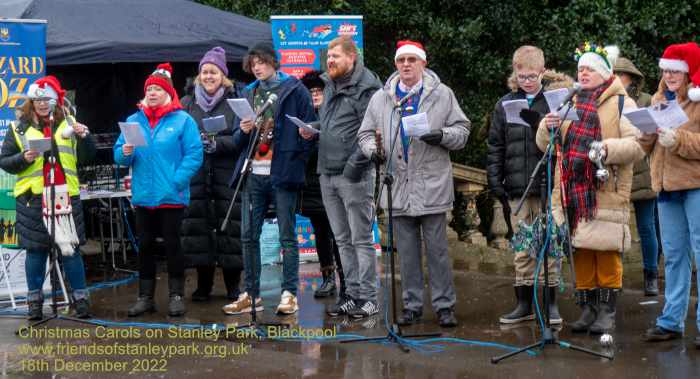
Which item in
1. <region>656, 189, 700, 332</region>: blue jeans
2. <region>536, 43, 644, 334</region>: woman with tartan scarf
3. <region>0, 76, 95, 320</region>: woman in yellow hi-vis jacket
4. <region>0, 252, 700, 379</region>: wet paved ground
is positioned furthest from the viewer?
<region>0, 76, 95, 320</region>: woman in yellow hi-vis jacket

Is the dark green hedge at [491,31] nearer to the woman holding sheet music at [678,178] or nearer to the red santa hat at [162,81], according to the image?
the red santa hat at [162,81]

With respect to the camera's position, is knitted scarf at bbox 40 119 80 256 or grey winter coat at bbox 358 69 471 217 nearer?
grey winter coat at bbox 358 69 471 217

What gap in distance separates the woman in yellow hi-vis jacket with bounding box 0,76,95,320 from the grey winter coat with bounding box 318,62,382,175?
195 centimetres

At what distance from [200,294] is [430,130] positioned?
290 centimetres

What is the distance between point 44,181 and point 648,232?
5.02 metres

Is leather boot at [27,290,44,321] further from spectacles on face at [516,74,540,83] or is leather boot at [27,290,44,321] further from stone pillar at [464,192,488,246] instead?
stone pillar at [464,192,488,246]

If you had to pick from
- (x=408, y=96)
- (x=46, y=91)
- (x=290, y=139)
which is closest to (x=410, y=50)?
(x=408, y=96)

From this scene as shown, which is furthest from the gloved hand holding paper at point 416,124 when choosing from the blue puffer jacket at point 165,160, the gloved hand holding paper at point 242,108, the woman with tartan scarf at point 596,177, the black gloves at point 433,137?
the blue puffer jacket at point 165,160

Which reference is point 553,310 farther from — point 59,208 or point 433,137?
point 59,208

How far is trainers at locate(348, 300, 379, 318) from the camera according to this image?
810cm

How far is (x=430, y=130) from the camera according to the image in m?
7.44

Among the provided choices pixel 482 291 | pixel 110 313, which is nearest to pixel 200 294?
pixel 110 313

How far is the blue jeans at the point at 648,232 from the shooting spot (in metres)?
8.94

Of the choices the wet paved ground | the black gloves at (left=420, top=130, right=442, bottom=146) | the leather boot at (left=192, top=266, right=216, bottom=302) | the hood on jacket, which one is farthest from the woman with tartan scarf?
the leather boot at (left=192, top=266, right=216, bottom=302)
